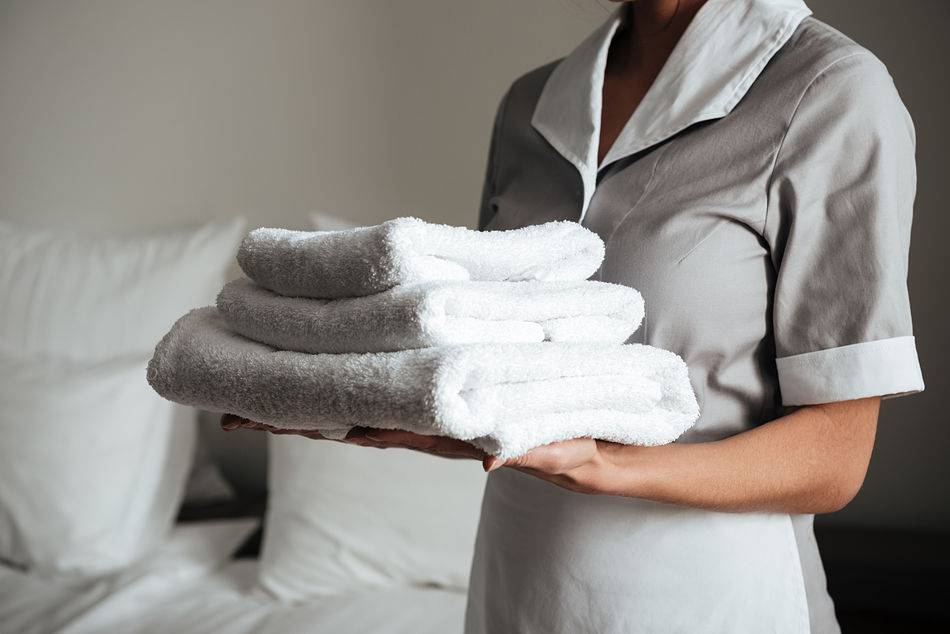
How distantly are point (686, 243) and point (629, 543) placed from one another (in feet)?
0.90

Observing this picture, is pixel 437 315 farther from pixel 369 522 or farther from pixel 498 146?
pixel 369 522

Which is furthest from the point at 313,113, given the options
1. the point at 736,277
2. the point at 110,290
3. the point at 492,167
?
the point at 736,277

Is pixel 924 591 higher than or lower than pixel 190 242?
lower

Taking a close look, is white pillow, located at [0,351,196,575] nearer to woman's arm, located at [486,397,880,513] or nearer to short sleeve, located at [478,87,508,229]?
short sleeve, located at [478,87,508,229]

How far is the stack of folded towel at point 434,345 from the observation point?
0.48 meters

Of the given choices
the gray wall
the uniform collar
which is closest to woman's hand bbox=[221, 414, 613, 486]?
the uniform collar

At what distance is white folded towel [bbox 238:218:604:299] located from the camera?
1.63 feet

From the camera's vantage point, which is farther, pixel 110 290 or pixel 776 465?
pixel 110 290

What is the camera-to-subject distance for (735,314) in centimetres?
72

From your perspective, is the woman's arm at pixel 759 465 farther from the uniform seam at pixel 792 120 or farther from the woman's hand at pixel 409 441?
the uniform seam at pixel 792 120

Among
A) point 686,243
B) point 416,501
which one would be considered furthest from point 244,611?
point 686,243

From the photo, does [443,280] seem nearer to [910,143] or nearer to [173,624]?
[910,143]

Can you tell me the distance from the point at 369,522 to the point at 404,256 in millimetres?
1025

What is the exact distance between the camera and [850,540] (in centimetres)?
129
